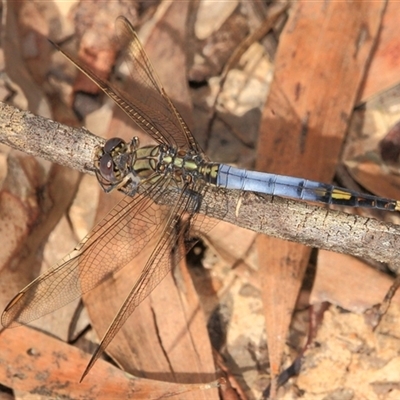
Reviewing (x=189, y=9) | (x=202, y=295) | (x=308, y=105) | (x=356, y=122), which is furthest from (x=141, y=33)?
(x=202, y=295)

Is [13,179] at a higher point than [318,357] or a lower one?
higher

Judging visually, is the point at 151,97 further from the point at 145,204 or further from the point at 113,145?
the point at 145,204

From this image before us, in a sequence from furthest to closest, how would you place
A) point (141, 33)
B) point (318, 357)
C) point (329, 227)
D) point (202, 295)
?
point (141, 33) < point (202, 295) < point (318, 357) < point (329, 227)

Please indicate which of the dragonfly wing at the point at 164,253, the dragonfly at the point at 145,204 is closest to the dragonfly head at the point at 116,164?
the dragonfly at the point at 145,204

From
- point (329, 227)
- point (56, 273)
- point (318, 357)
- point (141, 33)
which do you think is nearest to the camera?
point (329, 227)

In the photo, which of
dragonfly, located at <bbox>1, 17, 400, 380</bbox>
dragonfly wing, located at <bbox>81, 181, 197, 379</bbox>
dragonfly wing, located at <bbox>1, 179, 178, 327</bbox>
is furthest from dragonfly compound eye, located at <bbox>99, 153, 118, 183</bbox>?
dragonfly wing, located at <bbox>81, 181, 197, 379</bbox>

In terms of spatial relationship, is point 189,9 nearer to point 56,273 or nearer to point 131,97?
point 131,97

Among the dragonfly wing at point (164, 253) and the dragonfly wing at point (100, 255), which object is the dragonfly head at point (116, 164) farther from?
the dragonfly wing at point (164, 253)

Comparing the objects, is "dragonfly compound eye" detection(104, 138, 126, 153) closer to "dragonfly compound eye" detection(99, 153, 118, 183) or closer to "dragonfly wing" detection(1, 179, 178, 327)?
"dragonfly compound eye" detection(99, 153, 118, 183)

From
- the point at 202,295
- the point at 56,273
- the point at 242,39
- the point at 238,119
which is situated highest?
the point at 242,39
